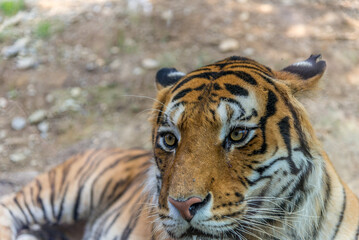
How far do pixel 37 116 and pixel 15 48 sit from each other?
3.97 ft

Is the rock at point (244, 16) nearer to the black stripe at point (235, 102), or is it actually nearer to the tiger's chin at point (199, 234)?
the black stripe at point (235, 102)

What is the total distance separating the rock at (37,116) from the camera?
4508mm

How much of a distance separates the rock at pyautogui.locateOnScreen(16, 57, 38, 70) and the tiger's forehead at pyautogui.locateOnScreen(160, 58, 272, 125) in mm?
3370

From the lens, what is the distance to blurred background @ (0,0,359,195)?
4.28 m

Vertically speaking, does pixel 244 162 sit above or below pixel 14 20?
above

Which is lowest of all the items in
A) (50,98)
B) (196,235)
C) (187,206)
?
(50,98)

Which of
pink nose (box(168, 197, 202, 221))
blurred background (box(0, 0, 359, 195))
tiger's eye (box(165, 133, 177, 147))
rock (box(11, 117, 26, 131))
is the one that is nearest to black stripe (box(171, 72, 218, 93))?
tiger's eye (box(165, 133, 177, 147))

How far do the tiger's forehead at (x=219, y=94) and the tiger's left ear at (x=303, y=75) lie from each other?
9 cm

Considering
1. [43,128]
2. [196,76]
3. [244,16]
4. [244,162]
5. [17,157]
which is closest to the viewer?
[244,162]

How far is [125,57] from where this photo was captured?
5.03m

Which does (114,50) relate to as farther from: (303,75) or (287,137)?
(287,137)

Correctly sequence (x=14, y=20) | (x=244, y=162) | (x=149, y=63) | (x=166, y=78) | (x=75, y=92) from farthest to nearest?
(x=14, y=20)
(x=149, y=63)
(x=75, y=92)
(x=166, y=78)
(x=244, y=162)

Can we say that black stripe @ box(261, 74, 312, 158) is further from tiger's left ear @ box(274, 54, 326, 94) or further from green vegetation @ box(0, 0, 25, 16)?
green vegetation @ box(0, 0, 25, 16)

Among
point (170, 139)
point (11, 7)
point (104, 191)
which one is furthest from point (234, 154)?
point (11, 7)
